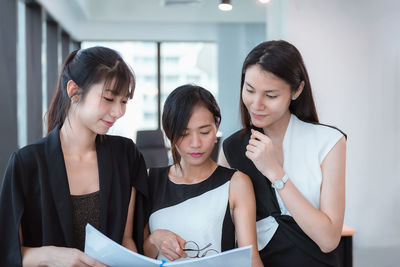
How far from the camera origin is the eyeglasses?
1.36 meters

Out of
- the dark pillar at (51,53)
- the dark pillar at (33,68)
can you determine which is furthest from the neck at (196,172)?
the dark pillar at (51,53)

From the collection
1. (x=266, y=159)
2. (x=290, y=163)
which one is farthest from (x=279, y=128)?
(x=266, y=159)

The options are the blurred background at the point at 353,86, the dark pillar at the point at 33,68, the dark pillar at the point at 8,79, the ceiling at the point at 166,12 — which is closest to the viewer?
the blurred background at the point at 353,86

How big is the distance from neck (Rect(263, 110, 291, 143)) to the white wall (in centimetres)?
210

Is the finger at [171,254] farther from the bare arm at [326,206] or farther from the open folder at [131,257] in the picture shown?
the bare arm at [326,206]

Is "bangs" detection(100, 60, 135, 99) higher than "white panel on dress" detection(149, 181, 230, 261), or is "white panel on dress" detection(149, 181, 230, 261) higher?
"bangs" detection(100, 60, 135, 99)

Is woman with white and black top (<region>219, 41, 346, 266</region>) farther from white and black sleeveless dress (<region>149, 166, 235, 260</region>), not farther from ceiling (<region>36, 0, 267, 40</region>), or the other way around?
ceiling (<region>36, 0, 267, 40</region>)

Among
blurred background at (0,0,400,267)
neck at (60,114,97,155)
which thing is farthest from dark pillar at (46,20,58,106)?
neck at (60,114,97,155)

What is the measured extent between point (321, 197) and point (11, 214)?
0.98 m

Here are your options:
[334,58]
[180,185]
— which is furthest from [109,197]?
Result: [334,58]

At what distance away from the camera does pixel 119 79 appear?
130 centimetres

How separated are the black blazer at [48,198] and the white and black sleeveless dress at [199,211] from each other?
0.22 feet

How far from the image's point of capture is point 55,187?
129cm

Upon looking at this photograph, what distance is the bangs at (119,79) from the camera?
1287mm
